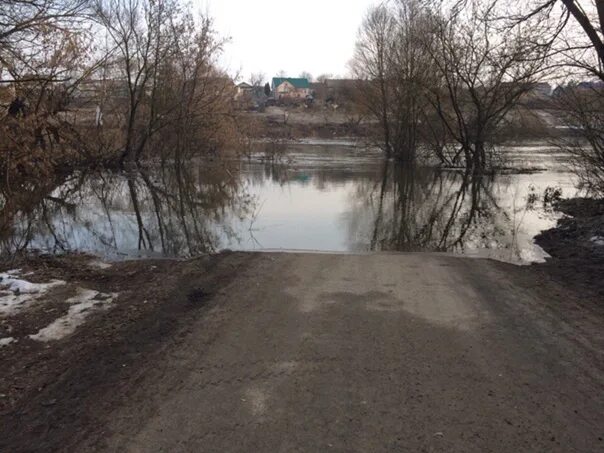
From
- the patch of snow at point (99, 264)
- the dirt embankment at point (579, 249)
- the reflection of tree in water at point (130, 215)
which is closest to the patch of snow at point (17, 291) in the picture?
the patch of snow at point (99, 264)

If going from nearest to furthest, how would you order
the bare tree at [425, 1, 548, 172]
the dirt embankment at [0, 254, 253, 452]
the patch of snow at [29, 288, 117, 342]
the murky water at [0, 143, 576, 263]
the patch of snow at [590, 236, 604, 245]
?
the dirt embankment at [0, 254, 253, 452]
the patch of snow at [29, 288, 117, 342]
the patch of snow at [590, 236, 604, 245]
the murky water at [0, 143, 576, 263]
the bare tree at [425, 1, 548, 172]

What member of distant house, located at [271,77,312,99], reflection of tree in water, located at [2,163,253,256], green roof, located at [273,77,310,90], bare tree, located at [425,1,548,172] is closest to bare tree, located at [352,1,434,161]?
bare tree, located at [425,1,548,172]

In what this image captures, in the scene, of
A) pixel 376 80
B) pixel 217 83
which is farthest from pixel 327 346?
pixel 376 80

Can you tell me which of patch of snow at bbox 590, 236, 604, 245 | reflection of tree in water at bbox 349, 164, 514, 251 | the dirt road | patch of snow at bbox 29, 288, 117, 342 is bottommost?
reflection of tree in water at bbox 349, 164, 514, 251

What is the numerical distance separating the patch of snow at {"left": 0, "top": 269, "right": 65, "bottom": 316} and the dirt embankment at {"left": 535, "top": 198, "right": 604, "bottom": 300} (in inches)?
281

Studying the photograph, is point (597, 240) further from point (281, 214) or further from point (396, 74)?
point (396, 74)

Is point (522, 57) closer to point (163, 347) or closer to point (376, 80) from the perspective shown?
point (163, 347)

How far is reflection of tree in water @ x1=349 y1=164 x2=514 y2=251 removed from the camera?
39.0 feet

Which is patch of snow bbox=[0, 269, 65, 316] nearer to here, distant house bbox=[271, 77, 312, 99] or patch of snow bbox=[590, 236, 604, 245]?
patch of snow bbox=[590, 236, 604, 245]

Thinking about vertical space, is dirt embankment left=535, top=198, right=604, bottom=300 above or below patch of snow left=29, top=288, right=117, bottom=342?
below

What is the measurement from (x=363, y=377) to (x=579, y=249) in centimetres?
746

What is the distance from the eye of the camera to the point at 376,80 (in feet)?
127

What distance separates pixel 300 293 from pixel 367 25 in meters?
36.3

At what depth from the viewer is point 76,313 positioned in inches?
242
